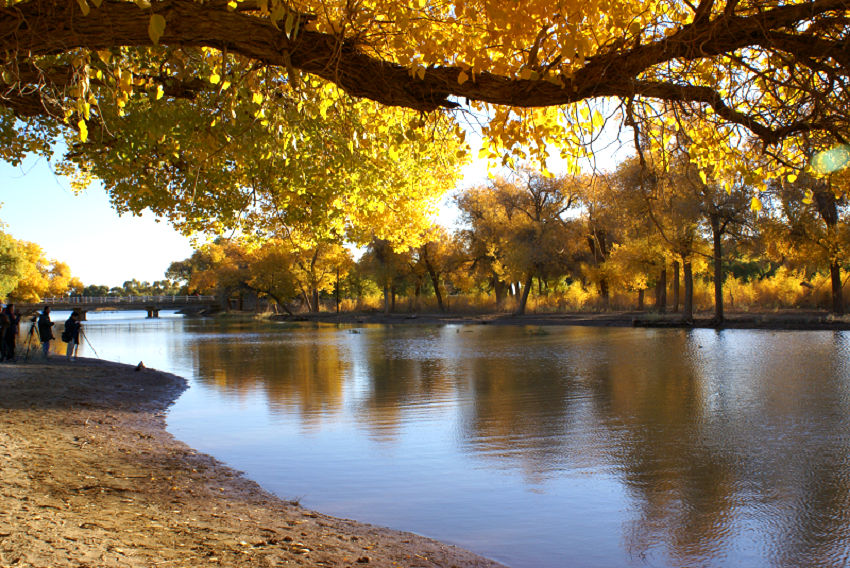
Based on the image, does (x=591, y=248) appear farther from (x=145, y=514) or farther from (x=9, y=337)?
(x=145, y=514)

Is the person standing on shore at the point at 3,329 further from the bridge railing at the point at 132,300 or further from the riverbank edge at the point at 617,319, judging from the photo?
the bridge railing at the point at 132,300

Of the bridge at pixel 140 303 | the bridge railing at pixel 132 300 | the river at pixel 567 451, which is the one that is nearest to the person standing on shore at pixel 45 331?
the river at pixel 567 451

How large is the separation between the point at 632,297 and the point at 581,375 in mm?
30410

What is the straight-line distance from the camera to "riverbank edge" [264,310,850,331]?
30.2m

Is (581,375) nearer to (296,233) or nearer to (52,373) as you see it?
(296,233)

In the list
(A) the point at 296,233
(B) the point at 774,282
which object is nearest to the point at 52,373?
(A) the point at 296,233

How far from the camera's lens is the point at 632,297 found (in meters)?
45.2

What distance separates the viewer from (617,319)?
130 ft

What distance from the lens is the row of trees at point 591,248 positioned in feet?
95.8

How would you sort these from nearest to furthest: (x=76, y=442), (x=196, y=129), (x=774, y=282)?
(x=76, y=442)
(x=196, y=129)
(x=774, y=282)

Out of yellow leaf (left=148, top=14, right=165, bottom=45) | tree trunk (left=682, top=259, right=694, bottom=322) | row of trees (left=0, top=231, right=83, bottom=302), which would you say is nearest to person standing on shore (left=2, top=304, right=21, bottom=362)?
yellow leaf (left=148, top=14, right=165, bottom=45)

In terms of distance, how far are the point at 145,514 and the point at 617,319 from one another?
122 ft

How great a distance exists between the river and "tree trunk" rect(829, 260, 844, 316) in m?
12.7

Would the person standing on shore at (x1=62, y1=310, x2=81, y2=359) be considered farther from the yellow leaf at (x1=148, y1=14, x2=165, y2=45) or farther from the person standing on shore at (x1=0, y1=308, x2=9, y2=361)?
the yellow leaf at (x1=148, y1=14, x2=165, y2=45)
